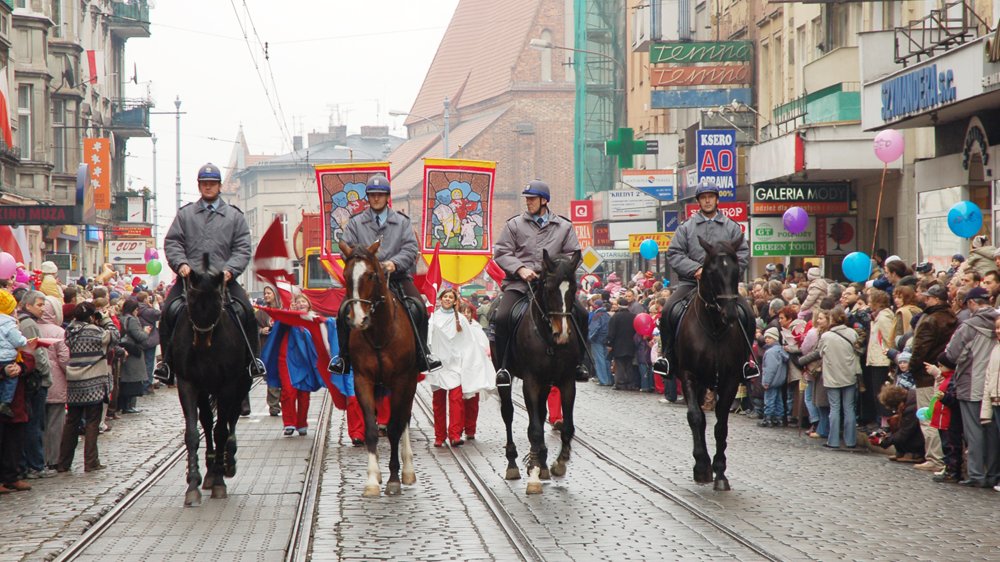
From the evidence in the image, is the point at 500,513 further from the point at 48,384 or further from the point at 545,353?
the point at 48,384

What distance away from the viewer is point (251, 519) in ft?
37.3

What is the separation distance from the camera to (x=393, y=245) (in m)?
13.6

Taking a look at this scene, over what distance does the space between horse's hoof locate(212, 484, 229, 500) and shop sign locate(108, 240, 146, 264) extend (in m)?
37.1

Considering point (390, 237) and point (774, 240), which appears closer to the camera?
point (390, 237)

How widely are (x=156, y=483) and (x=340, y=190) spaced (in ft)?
43.1

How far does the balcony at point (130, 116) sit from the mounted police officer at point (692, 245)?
2133 inches

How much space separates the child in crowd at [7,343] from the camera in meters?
13.6

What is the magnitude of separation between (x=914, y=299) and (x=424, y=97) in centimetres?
11316

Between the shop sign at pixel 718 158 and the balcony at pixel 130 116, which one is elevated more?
the balcony at pixel 130 116

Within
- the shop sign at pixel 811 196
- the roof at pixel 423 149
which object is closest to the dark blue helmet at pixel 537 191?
the shop sign at pixel 811 196

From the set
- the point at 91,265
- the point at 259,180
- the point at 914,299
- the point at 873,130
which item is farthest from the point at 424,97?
the point at 914,299

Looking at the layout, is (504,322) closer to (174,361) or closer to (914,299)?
(174,361)

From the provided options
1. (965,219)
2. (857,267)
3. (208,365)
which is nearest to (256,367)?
(208,365)

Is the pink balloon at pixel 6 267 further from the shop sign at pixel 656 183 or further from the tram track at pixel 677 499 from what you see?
the shop sign at pixel 656 183
